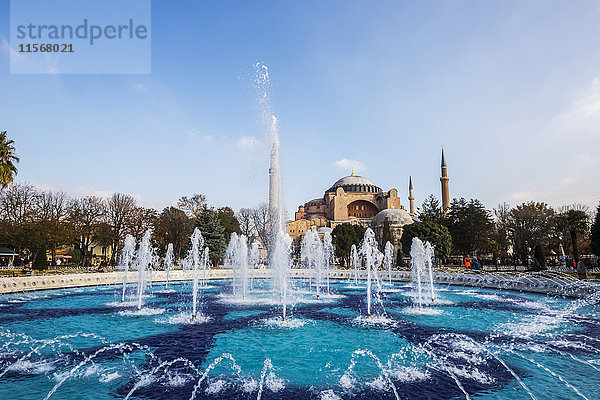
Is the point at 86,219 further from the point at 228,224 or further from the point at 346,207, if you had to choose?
the point at 346,207

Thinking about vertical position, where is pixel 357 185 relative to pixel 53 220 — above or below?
above

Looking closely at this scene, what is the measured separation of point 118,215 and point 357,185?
1956 inches

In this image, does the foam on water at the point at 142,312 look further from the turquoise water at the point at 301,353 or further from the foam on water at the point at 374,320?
the foam on water at the point at 374,320

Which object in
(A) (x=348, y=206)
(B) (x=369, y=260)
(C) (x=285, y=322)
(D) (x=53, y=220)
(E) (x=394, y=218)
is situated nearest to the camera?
(C) (x=285, y=322)

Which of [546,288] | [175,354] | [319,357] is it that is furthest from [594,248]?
[175,354]

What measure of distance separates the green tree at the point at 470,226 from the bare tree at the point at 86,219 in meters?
37.2

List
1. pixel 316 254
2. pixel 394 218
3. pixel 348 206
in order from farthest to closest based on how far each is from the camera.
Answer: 1. pixel 348 206
2. pixel 394 218
3. pixel 316 254

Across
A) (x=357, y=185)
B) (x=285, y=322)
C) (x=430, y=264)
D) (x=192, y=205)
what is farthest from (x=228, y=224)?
(x=357, y=185)

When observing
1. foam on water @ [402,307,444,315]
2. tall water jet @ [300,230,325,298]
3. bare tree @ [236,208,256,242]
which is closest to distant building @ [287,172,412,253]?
bare tree @ [236,208,256,242]

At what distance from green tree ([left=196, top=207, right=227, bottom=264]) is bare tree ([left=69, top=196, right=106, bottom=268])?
1001 cm

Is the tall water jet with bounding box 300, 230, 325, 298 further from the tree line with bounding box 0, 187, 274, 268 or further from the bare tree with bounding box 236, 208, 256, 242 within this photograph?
the bare tree with bounding box 236, 208, 256, 242

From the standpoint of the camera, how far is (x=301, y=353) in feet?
22.5

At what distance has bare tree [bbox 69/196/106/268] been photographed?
33.4m

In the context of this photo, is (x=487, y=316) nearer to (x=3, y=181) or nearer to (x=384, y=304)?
(x=384, y=304)
